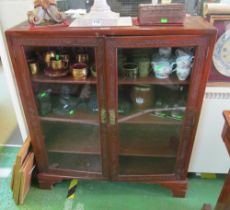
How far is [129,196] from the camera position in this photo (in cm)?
153

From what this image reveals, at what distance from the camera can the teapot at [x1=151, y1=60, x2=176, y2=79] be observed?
3.69 ft

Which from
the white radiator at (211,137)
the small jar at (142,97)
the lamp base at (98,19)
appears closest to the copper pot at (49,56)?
the lamp base at (98,19)

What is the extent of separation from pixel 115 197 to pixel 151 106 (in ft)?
2.32

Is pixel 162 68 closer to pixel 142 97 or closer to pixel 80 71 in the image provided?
pixel 142 97

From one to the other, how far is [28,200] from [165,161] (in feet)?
3.22

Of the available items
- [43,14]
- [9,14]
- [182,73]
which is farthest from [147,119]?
[9,14]

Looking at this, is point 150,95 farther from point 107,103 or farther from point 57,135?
point 57,135

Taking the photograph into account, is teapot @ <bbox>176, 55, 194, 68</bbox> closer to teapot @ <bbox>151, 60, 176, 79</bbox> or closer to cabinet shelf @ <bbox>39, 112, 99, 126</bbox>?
teapot @ <bbox>151, 60, 176, 79</bbox>

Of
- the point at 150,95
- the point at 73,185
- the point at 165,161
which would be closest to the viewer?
the point at 150,95

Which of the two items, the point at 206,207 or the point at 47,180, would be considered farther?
the point at 47,180

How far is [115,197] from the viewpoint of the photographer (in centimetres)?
152

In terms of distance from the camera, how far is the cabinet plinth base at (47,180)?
59.1 inches

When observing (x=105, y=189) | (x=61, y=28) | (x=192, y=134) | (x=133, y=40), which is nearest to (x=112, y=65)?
(x=133, y=40)

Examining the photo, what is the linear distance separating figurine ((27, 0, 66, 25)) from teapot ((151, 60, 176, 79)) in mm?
539
